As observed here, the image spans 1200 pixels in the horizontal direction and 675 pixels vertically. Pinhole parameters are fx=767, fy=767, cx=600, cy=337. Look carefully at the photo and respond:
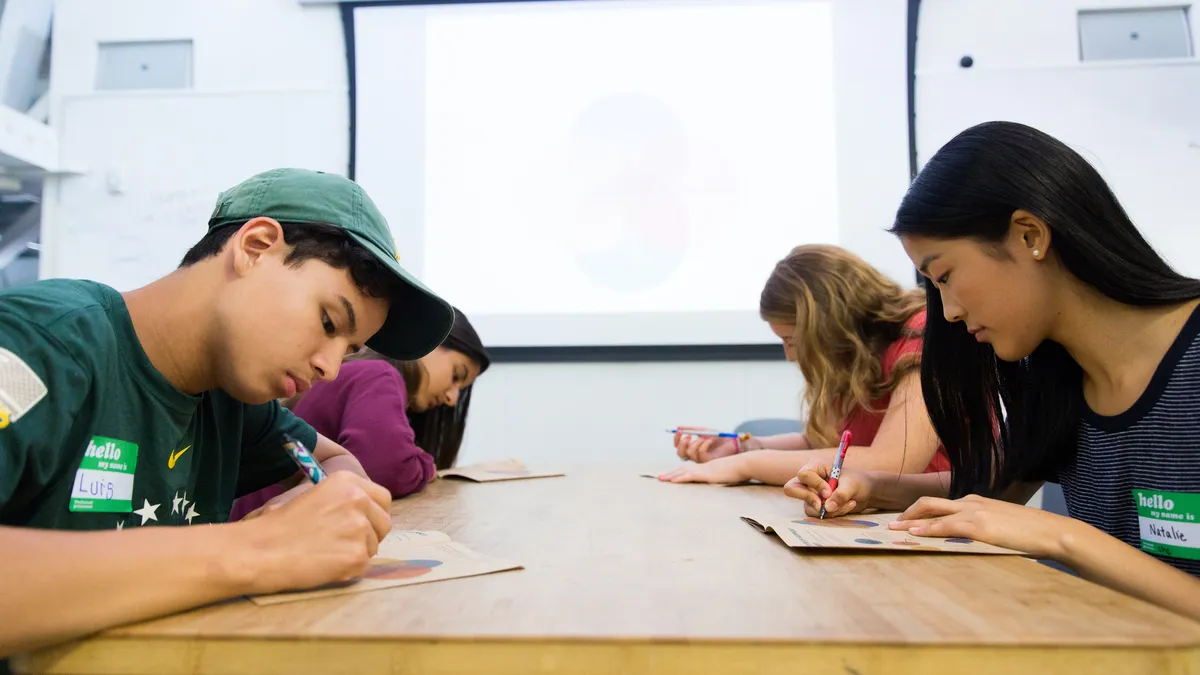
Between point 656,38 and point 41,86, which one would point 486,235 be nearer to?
point 656,38

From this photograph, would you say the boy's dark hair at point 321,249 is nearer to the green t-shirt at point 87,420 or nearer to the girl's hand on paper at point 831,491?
the green t-shirt at point 87,420

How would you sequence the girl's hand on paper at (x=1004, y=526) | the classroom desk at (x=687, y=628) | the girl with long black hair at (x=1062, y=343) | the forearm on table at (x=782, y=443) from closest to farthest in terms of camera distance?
the classroom desk at (x=687, y=628)
the girl's hand on paper at (x=1004, y=526)
the girl with long black hair at (x=1062, y=343)
the forearm on table at (x=782, y=443)

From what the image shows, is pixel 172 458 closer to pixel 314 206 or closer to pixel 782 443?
pixel 314 206

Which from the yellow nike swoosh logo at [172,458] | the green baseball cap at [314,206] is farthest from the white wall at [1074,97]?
the yellow nike swoosh logo at [172,458]

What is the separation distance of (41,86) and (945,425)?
3231 mm

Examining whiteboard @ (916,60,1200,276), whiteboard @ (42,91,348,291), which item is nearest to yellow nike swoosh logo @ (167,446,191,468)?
whiteboard @ (42,91,348,291)

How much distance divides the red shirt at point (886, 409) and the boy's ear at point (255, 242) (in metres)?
1.05

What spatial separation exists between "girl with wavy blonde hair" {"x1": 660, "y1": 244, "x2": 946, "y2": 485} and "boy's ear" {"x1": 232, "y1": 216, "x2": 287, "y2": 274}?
84 cm

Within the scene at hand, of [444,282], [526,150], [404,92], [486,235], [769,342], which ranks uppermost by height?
[404,92]

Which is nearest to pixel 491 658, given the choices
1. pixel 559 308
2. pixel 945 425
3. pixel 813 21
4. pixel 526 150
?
pixel 945 425

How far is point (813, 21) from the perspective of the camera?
262 centimetres

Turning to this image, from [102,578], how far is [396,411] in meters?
0.92

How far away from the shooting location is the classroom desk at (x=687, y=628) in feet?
1.31

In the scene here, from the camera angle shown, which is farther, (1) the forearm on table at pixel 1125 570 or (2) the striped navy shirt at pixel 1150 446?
(2) the striped navy shirt at pixel 1150 446
